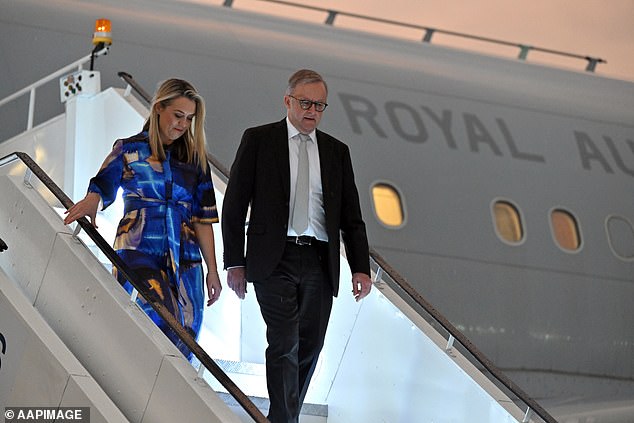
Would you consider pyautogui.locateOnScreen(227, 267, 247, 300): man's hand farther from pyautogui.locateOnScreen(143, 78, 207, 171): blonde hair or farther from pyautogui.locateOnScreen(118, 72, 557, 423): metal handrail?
pyautogui.locateOnScreen(118, 72, 557, 423): metal handrail

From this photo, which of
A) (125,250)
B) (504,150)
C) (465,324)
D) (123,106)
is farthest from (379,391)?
(504,150)

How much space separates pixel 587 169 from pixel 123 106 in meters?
5.14

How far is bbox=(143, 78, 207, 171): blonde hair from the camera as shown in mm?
4957

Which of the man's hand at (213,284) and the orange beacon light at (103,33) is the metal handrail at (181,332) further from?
the orange beacon light at (103,33)

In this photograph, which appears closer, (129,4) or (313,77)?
(313,77)

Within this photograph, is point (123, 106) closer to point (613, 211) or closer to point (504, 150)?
point (504, 150)

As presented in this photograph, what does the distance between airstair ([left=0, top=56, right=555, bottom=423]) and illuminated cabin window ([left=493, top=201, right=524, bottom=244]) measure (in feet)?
13.6

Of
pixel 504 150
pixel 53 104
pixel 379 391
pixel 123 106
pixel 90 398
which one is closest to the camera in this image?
pixel 90 398

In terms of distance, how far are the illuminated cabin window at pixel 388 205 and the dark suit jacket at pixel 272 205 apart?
4.98m

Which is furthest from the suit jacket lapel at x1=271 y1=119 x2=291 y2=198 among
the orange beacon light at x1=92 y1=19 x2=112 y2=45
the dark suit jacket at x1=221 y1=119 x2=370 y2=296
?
the orange beacon light at x1=92 y1=19 x2=112 y2=45

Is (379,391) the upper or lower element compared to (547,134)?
lower

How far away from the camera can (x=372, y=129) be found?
1071cm

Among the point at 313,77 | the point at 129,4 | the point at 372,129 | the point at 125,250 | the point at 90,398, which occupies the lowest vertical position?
the point at 90,398
